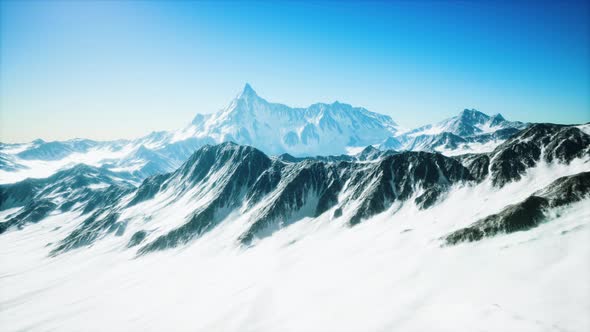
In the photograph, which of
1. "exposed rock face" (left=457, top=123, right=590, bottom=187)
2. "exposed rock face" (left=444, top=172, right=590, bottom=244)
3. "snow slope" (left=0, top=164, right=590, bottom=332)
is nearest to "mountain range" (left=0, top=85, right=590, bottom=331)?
"exposed rock face" (left=444, top=172, right=590, bottom=244)

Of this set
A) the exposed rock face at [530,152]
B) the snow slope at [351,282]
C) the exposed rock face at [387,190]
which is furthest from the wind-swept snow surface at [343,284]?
the exposed rock face at [530,152]

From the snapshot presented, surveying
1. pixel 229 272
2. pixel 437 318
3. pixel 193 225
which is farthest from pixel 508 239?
pixel 193 225

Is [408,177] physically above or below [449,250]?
above

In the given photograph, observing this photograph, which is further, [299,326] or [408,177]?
[408,177]

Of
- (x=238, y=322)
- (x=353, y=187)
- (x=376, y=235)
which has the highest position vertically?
(x=353, y=187)

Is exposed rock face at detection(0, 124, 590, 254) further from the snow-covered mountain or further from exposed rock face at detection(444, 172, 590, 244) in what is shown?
the snow-covered mountain

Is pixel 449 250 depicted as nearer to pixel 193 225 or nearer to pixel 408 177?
pixel 408 177

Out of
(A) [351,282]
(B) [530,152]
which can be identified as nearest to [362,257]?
(A) [351,282]
